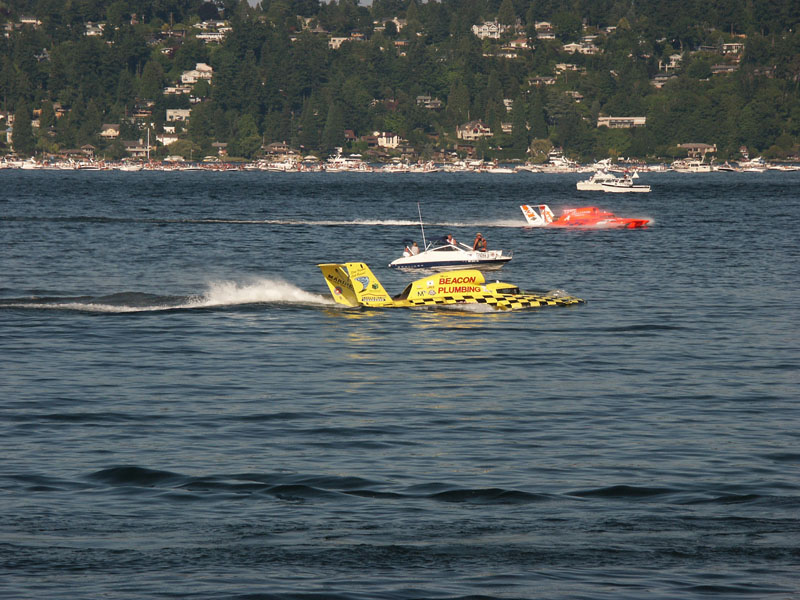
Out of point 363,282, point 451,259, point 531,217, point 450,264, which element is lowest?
point 450,264

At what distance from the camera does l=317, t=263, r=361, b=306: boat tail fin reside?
41406 millimetres

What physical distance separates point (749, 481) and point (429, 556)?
7.03m

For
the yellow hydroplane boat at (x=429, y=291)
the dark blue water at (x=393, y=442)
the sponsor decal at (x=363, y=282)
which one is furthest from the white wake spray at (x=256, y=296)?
the sponsor decal at (x=363, y=282)

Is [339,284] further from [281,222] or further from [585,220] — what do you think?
[281,222]

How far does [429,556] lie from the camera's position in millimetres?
16719

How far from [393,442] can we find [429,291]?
→ 61.9 ft

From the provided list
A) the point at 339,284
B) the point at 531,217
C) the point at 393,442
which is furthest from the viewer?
the point at 531,217

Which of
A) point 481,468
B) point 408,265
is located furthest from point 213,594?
point 408,265

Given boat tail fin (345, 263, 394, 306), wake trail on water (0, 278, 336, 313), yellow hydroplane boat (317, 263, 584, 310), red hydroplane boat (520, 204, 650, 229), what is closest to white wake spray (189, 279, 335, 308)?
wake trail on water (0, 278, 336, 313)

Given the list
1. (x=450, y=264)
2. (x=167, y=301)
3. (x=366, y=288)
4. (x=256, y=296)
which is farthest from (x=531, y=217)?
(x=366, y=288)

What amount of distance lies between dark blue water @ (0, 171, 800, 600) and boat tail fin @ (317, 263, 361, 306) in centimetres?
60

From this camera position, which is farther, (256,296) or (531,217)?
(531,217)

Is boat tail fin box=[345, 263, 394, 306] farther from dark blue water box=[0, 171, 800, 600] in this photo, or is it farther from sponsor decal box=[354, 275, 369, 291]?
dark blue water box=[0, 171, 800, 600]

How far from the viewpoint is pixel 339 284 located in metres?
42.2
